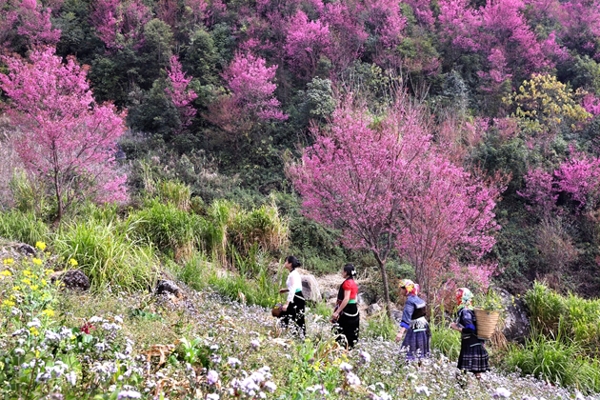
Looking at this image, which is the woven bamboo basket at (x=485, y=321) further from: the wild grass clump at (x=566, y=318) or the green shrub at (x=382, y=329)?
the wild grass clump at (x=566, y=318)

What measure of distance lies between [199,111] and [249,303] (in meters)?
9.44

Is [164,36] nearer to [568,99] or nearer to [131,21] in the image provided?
[131,21]

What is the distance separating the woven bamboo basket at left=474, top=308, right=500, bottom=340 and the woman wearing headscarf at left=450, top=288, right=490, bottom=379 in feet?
0.19

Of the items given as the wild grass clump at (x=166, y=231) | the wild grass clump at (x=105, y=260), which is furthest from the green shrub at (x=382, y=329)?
the wild grass clump at (x=166, y=231)

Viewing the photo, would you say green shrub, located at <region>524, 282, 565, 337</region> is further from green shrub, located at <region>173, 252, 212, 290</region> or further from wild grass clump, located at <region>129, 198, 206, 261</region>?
wild grass clump, located at <region>129, 198, 206, 261</region>

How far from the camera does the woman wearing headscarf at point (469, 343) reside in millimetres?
5055

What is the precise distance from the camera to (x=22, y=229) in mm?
7984

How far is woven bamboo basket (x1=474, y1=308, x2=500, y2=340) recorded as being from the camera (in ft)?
16.4

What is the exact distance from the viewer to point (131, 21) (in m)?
17.7

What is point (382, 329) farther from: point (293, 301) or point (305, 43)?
point (305, 43)

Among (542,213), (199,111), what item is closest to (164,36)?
(199,111)

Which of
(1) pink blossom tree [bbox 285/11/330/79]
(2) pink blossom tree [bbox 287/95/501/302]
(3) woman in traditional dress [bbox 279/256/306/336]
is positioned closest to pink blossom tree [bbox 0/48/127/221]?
(2) pink blossom tree [bbox 287/95/501/302]

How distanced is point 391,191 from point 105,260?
4302mm

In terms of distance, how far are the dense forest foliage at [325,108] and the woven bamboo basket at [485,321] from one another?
8.85 feet
